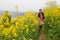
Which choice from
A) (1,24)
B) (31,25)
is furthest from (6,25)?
(31,25)

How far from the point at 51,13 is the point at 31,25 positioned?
158cm

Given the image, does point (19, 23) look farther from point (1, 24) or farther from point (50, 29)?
point (50, 29)

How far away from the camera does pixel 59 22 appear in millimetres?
10891

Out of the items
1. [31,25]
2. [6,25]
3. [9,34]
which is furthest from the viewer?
[31,25]

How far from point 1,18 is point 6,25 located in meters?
0.25

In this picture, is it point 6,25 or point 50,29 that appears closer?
point 6,25

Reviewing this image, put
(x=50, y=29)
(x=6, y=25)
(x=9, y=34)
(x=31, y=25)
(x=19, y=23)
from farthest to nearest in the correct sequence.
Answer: (x=50, y=29), (x=31, y=25), (x=19, y=23), (x=6, y=25), (x=9, y=34)

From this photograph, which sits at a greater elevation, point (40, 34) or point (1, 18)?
point (1, 18)

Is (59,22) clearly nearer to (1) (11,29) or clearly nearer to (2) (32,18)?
(2) (32,18)

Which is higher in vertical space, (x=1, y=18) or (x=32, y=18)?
(x=1, y=18)

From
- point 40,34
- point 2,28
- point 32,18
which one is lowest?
point 40,34

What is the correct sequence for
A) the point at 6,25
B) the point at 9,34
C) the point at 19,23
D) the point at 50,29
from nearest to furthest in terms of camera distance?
the point at 9,34
the point at 6,25
the point at 19,23
the point at 50,29

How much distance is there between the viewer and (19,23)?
6590mm

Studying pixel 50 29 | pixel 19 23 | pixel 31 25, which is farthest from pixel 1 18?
pixel 50 29
